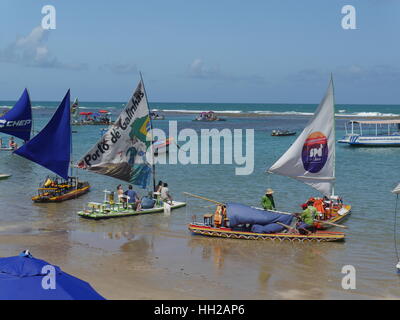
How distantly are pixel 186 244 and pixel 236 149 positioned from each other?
3923 cm

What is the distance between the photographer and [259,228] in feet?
65.7

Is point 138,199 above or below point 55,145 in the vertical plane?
below

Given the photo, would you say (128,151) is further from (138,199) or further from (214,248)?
(214,248)

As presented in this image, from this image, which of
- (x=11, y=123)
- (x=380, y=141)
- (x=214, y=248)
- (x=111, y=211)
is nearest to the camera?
(x=214, y=248)

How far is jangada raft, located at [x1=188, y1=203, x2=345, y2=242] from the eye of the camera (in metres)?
19.8

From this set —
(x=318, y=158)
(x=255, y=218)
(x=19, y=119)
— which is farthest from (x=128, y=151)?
(x=19, y=119)

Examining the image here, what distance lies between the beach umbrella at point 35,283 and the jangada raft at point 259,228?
11.2 m

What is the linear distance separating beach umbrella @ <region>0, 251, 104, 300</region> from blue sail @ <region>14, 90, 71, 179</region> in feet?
52.6

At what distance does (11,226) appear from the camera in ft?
71.6

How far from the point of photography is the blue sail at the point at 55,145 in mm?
24859

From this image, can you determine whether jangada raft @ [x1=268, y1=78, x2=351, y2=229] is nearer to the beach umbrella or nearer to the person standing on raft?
the person standing on raft

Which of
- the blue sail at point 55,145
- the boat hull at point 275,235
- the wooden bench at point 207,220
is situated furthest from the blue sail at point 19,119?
the boat hull at point 275,235

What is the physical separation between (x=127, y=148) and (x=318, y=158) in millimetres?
8709
